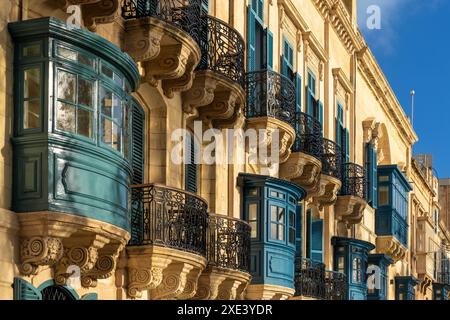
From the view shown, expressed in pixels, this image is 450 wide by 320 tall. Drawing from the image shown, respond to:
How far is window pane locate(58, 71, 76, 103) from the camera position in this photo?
1507cm

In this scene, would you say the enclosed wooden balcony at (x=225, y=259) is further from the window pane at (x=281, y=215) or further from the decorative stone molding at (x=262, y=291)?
the window pane at (x=281, y=215)

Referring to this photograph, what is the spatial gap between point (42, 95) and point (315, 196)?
58.9 ft

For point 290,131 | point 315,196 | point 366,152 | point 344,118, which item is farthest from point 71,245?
point 366,152

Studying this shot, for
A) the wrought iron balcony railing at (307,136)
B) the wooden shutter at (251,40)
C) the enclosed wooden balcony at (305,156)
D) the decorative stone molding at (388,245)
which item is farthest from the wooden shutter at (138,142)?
the decorative stone molding at (388,245)

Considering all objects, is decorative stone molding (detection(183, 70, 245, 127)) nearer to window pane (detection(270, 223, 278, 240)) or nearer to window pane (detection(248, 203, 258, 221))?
window pane (detection(248, 203, 258, 221))

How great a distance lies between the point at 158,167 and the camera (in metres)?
20.5

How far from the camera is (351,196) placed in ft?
115

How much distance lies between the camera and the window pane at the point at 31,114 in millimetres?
15017

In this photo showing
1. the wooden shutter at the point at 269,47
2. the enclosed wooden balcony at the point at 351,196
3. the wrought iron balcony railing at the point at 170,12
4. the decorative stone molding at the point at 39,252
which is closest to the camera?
the decorative stone molding at the point at 39,252

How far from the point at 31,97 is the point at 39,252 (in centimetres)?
204

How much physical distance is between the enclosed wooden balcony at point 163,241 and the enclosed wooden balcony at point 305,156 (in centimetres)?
922

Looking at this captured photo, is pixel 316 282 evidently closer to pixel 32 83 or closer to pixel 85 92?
pixel 85 92

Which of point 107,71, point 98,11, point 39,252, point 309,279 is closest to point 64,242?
point 39,252

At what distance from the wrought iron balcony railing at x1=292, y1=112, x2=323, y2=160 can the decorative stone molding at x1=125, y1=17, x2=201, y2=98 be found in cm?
853
